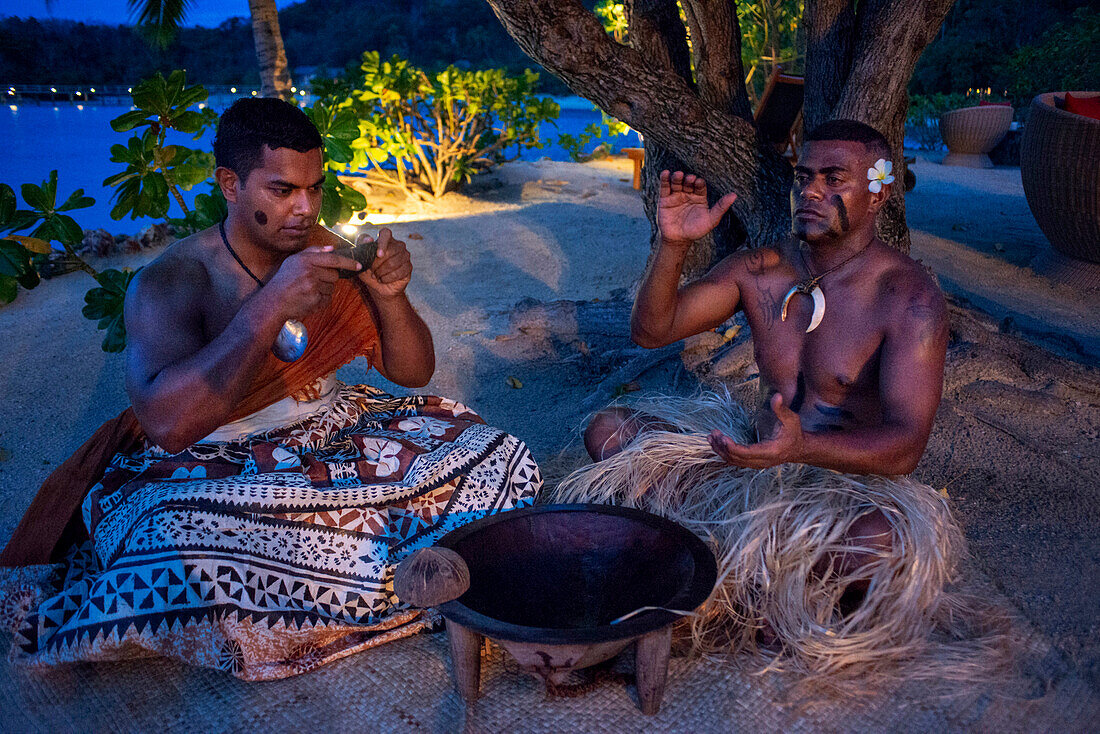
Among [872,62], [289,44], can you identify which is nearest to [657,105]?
[872,62]

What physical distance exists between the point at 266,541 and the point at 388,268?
879 mm

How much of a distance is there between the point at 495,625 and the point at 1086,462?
105 inches

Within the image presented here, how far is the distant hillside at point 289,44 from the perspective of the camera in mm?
8167

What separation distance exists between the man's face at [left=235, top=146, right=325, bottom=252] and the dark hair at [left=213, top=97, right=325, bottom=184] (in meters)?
0.02

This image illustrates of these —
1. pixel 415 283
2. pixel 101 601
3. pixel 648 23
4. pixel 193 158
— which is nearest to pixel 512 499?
pixel 101 601

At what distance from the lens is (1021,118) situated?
44.4 feet

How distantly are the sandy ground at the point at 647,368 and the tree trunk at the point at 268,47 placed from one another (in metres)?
1.76

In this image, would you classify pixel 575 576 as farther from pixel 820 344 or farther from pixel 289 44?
pixel 289 44

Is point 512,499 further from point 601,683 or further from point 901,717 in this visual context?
point 901,717

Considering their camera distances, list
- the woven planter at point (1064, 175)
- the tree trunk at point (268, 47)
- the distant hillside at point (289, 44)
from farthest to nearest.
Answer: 1. the distant hillside at point (289, 44)
2. the tree trunk at point (268, 47)
3. the woven planter at point (1064, 175)

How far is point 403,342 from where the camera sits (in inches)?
109

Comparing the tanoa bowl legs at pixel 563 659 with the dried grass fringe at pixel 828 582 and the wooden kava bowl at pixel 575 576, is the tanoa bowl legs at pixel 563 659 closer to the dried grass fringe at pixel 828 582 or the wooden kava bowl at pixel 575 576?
the wooden kava bowl at pixel 575 576

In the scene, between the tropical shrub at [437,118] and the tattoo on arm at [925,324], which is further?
the tropical shrub at [437,118]

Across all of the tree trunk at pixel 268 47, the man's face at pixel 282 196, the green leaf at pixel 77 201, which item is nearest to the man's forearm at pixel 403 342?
the man's face at pixel 282 196
